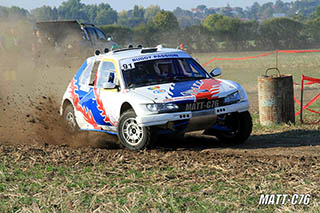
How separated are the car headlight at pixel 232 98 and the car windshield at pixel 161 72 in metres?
0.86

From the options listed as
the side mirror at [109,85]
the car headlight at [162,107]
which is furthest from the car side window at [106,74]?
the car headlight at [162,107]

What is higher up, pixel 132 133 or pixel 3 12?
pixel 3 12

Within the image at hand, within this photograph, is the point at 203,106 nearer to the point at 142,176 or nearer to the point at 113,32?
the point at 142,176

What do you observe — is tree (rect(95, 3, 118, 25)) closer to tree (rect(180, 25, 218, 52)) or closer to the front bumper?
tree (rect(180, 25, 218, 52))

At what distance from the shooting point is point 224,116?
31.1 feet

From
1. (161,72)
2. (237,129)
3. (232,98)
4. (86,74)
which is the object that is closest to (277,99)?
(237,129)

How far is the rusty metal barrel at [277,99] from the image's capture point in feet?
37.3

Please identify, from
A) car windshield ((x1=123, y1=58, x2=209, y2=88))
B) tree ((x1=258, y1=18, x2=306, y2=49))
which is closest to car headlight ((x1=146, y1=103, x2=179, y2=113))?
car windshield ((x1=123, y1=58, x2=209, y2=88))

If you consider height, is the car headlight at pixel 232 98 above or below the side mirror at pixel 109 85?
below

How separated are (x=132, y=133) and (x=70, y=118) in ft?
7.79

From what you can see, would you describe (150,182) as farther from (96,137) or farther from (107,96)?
(96,137)

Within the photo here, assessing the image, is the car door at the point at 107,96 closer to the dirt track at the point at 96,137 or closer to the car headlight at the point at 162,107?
the dirt track at the point at 96,137

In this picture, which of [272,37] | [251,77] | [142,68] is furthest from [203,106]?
[272,37]

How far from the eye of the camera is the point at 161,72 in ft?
32.0
